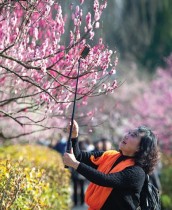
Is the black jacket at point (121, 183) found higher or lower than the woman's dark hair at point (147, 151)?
lower

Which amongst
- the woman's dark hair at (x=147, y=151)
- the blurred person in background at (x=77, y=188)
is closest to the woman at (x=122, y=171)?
the woman's dark hair at (x=147, y=151)

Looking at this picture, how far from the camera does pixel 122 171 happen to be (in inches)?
199

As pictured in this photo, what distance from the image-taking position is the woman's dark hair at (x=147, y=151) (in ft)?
17.2

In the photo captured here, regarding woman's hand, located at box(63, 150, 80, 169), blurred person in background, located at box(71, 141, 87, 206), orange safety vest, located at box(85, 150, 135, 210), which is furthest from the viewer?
blurred person in background, located at box(71, 141, 87, 206)

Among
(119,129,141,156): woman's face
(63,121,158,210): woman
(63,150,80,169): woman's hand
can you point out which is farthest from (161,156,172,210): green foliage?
(63,150,80,169): woman's hand

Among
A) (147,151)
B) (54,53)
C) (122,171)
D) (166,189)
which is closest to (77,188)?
(166,189)

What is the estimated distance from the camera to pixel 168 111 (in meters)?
25.6

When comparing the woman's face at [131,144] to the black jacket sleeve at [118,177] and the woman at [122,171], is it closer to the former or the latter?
the woman at [122,171]

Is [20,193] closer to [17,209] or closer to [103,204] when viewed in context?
[17,209]

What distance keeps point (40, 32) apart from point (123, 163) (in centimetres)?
248

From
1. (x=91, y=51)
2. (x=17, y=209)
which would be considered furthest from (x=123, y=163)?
(x=91, y=51)

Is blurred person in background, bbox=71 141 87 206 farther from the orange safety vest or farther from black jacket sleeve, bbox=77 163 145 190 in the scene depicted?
black jacket sleeve, bbox=77 163 145 190

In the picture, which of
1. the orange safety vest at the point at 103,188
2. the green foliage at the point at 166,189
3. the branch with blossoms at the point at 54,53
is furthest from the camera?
the green foliage at the point at 166,189

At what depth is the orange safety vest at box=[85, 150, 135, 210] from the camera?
200 inches
